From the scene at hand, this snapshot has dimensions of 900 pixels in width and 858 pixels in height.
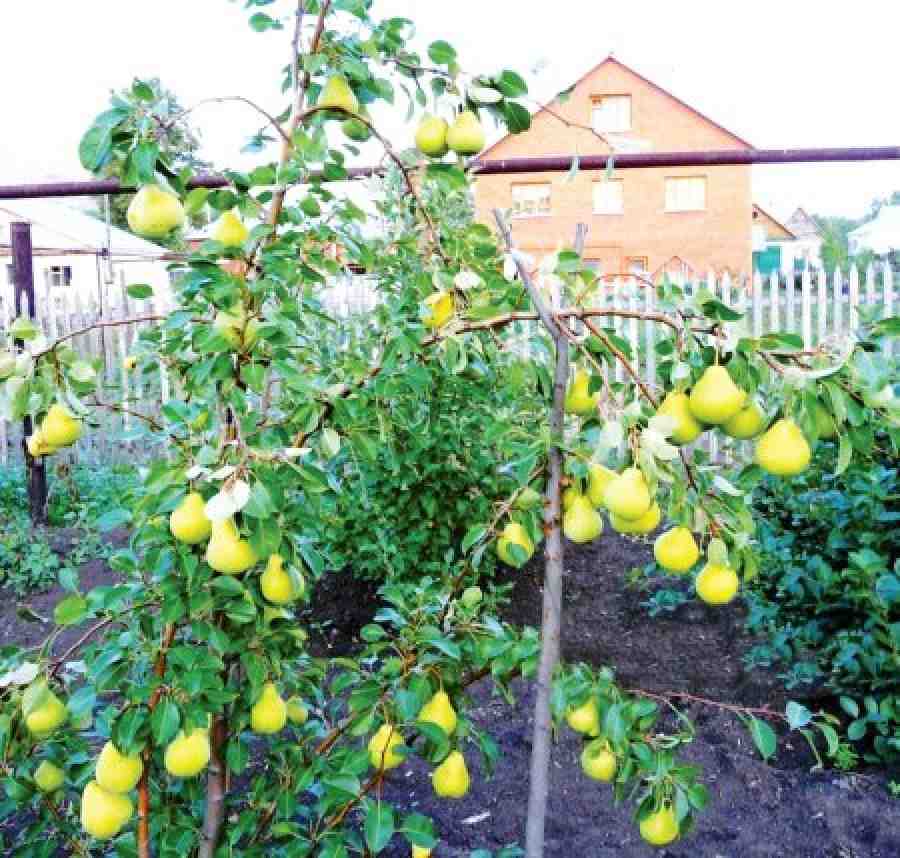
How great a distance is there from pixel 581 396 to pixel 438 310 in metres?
0.25

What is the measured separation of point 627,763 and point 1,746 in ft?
3.12

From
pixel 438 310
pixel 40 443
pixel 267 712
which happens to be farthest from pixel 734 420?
pixel 40 443

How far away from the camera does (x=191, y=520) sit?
3.73 ft

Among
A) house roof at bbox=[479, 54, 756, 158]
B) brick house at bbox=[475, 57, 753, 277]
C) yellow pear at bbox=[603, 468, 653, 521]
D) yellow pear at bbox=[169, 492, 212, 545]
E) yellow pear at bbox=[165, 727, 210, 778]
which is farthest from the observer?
brick house at bbox=[475, 57, 753, 277]

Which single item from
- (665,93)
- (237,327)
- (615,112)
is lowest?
(237,327)

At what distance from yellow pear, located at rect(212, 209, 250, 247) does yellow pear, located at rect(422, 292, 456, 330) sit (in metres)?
0.28

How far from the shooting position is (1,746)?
1.44 metres

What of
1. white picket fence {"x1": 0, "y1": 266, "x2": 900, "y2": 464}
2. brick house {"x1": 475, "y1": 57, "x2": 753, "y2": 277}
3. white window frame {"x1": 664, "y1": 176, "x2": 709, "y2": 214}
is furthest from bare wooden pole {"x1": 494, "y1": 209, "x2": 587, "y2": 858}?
white window frame {"x1": 664, "y1": 176, "x2": 709, "y2": 214}

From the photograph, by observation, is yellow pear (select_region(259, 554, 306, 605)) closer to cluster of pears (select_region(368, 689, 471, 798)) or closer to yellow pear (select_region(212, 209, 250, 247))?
cluster of pears (select_region(368, 689, 471, 798))

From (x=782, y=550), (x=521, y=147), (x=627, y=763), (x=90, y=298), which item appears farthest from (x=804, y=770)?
(x=521, y=147)

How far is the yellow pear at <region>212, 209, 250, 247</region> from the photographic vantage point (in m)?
1.27

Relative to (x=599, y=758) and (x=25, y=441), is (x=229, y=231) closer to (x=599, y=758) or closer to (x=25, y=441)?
(x=599, y=758)

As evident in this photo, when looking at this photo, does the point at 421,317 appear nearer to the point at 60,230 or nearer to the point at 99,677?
the point at 99,677

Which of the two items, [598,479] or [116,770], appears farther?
[116,770]
